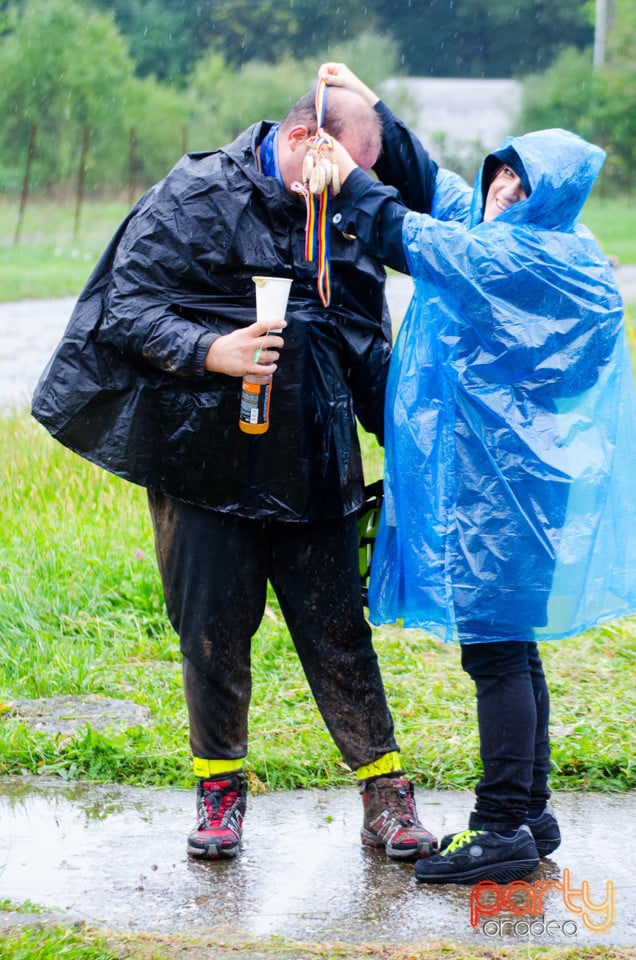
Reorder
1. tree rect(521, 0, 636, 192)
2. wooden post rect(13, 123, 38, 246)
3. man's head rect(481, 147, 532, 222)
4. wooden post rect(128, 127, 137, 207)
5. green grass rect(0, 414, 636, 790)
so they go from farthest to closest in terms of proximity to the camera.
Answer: tree rect(521, 0, 636, 192)
wooden post rect(128, 127, 137, 207)
wooden post rect(13, 123, 38, 246)
green grass rect(0, 414, 636, 790)
man's head rect(481, 147, 532, 222)

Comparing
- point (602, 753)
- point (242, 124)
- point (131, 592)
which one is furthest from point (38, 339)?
A: point (242, 124)

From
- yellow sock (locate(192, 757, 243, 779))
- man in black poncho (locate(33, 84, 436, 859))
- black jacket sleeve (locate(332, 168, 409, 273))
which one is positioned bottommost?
yellow sock (locate(192, 757, 243, 779))

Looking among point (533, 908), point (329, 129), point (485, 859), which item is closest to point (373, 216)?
point (329, 129)

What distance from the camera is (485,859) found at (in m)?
2.99

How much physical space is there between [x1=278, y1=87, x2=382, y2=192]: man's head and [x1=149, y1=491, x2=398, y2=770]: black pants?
88 centimetres

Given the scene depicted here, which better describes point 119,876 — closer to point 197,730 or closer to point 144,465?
point 197,730

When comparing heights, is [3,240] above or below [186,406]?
below

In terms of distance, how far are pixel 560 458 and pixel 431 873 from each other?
1.05 metres

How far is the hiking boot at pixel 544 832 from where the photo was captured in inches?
124

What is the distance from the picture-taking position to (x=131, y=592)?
16.6 ft

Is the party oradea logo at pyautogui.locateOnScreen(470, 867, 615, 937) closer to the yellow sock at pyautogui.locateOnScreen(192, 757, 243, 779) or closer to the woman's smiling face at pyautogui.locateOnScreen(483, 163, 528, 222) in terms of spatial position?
the yellow sock at pyautogui.locateOnScreen(192, 757, 243, 779)

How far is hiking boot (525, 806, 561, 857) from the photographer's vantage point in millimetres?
3158

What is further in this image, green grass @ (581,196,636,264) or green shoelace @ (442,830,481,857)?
green grass @ (581,196,636,264)

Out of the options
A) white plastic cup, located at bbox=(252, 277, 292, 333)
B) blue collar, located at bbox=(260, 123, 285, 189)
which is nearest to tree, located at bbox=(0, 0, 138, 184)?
blue collar, located at bbox=(260, 123, 285, 189)
